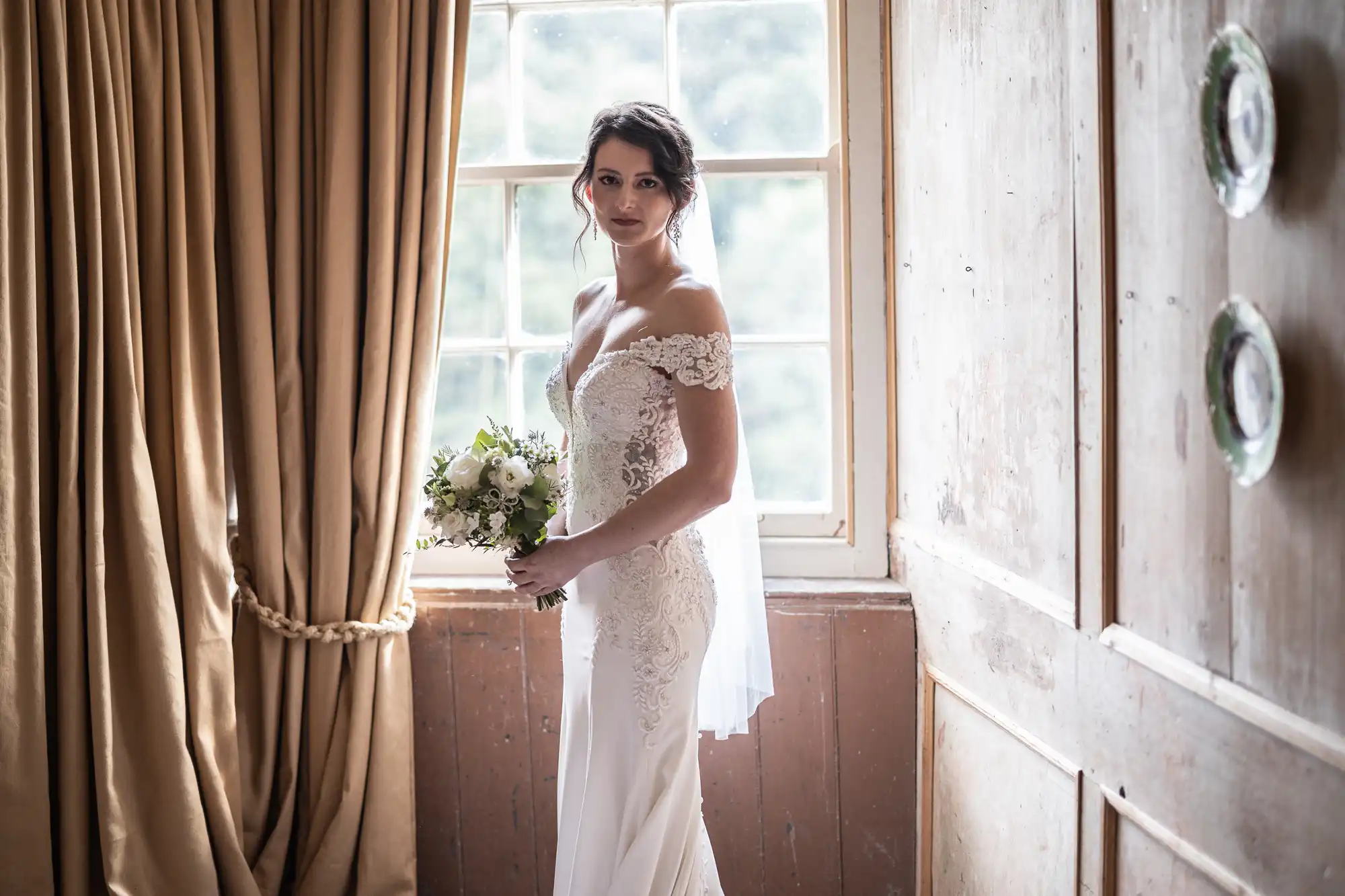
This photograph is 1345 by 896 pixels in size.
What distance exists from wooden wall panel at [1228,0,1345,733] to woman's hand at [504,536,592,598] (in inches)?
41.6

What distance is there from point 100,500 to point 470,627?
2.76 ft

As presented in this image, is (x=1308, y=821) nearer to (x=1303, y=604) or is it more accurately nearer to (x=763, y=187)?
(x=1303, y=604)

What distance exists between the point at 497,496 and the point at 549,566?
158 millimetres

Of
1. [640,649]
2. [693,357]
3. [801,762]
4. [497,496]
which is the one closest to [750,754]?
[801,762]

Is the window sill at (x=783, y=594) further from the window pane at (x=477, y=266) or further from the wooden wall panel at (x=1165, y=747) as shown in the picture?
the window pane at (x=477, y=266)

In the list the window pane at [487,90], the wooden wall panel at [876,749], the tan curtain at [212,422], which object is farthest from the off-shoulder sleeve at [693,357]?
the window pane at [487,90]

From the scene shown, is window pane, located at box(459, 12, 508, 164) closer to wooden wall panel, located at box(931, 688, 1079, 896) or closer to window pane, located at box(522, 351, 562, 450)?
window pane, located at box(522, 351, 562, 450)

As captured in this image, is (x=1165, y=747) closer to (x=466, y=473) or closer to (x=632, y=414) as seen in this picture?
(x=632, y=414)

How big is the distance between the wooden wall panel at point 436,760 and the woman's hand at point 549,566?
683 millimetres

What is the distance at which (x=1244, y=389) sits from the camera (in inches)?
44.3

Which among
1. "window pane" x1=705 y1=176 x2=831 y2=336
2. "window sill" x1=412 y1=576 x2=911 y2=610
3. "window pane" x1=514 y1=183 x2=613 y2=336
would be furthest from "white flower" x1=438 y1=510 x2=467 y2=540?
"window pane" x1=705 y1=176 x2=831 y2=336

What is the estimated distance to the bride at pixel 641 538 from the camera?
1788mm

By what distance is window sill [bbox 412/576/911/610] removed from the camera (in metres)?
2.41

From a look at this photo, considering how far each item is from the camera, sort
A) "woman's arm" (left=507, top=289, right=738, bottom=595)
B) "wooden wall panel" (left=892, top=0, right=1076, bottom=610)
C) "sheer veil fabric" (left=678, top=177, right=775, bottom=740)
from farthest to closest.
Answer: "sheer veil fabric" (left=678, top=177, right=775, bottom=740) < "woman's arm" (left=507, top=289, right=738, bottom=595) < "wooden wall panel" (left=892, top=0, right=1076, bottom=610)
